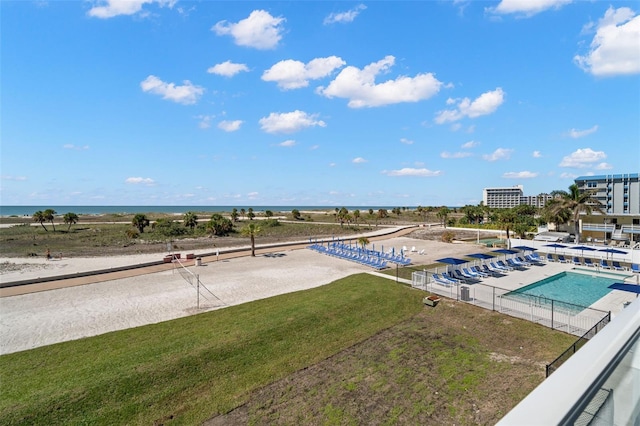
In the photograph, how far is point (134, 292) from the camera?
21578 millimetres

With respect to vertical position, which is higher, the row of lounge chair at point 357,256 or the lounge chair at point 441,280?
the lounge chair at point 441,280

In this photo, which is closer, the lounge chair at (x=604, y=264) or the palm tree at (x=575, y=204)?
the lounge chair at (x=604, y=264)

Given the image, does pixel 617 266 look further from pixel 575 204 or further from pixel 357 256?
pixel 357 256

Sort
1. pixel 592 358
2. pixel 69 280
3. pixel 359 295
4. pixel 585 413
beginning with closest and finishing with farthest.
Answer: pixel 585 413
pixel 592 358
pixel 359 295
pixel 69 280

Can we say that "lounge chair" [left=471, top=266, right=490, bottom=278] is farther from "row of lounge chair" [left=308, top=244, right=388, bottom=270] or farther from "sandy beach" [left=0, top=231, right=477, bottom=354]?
"sandy beach" [left=0, top=231, right=477, bottom=354]

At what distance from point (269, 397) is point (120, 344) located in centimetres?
780

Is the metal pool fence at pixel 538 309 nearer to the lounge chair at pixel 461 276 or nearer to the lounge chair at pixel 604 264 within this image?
the lounge chair at pixel 461 276

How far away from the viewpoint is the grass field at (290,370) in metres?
9.27

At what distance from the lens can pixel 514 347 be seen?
41.0 feet

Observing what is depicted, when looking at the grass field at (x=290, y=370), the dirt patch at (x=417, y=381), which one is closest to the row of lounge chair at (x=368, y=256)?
the grass field at (x=290, y=370)

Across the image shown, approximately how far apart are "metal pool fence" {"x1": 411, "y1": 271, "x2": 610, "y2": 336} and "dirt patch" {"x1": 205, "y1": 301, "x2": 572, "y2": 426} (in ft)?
2.56

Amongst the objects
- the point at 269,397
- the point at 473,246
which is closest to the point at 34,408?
the point at 269,397

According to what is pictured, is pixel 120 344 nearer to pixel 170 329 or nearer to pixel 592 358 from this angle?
pixel 170 329

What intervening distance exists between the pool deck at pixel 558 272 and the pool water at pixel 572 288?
16.6 inches
